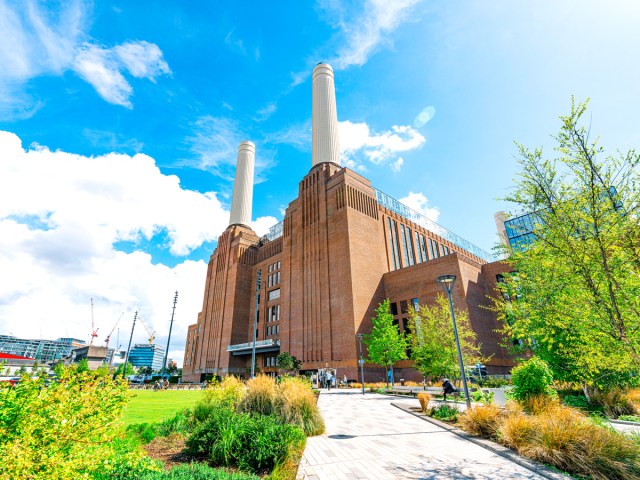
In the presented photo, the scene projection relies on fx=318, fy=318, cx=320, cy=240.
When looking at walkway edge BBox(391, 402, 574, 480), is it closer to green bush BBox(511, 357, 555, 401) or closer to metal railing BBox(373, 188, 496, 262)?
green bush BBox(511, 357, 555, 401)

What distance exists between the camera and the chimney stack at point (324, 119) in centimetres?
6247

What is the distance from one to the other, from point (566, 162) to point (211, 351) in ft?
236

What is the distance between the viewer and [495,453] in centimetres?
791

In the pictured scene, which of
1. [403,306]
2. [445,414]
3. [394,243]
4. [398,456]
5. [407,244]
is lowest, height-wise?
[398,456]

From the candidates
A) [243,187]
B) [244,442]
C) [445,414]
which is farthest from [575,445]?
[243,187]

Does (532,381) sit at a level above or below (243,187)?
below

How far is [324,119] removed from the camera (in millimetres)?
66562

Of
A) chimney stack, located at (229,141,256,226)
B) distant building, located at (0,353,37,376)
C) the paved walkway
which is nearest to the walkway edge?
the paved walkway

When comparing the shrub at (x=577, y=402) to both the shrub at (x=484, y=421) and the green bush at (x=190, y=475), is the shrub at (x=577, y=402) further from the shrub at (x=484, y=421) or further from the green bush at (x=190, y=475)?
the green bush at (x=190, y=475)

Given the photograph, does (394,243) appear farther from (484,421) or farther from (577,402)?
(484,421)

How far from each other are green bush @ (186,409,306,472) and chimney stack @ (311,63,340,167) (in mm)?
56981

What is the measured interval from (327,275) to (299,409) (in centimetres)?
3772

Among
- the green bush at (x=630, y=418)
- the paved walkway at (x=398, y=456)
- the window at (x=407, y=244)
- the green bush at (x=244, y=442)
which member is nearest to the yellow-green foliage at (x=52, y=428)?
the green bush at (x=244, y=442)

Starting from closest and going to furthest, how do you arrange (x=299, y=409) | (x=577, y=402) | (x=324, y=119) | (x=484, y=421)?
(x=484, y=421) → (x=299, y=409) → (x=577, y=402) → (x=324, y=119)
